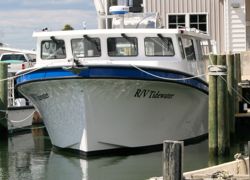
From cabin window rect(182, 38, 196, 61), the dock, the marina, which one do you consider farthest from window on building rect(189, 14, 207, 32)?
the dock

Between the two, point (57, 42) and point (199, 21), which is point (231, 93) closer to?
point (57, 42)

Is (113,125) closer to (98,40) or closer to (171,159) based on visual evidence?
(98,40)

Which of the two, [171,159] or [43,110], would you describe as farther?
[43,110]

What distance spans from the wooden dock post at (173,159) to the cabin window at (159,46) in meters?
6.96

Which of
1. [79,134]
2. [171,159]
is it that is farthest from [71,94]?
[171,159]

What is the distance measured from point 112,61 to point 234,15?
1001 centimetres

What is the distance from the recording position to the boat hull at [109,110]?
13663 mm

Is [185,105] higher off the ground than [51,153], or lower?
higher

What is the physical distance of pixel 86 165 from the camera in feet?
45.0

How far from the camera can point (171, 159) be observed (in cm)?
800

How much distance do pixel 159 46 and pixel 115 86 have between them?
1.93 meters

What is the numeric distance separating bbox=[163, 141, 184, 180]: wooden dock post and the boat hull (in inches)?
218

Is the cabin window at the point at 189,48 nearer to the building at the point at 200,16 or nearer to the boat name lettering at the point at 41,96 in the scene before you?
the boat name lettering at the point at 41,96

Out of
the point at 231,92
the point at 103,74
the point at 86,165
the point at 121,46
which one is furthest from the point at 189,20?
the point at 86,165
